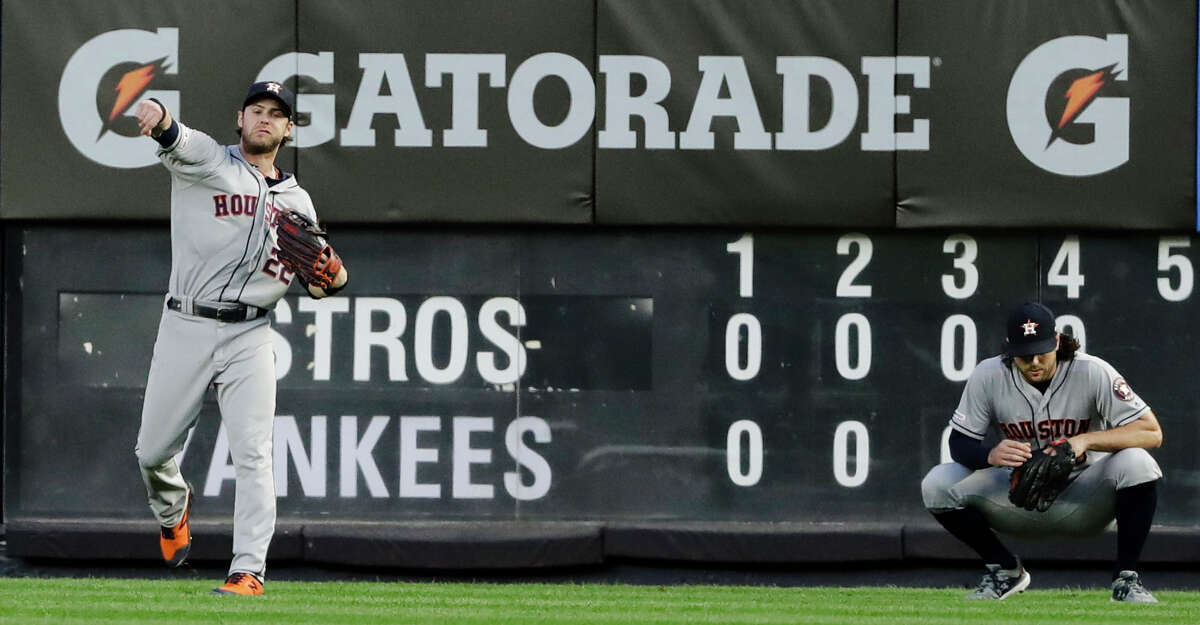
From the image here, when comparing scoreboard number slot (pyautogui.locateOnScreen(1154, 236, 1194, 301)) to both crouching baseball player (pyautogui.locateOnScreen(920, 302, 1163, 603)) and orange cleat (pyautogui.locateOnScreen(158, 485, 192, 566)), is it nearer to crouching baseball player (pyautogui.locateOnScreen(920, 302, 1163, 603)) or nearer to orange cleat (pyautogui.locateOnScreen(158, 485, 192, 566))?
crouching baseball player (pyautogui.locateOnScreen(920, 302, 1163, 603))

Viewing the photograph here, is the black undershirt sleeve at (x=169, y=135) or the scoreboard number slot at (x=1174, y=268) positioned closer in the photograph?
the black undershirt sleeve at (x=169, y=135)

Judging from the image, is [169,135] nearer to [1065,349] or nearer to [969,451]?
[969,451]

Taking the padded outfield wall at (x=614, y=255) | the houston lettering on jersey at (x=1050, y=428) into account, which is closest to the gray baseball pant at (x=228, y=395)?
the padded outfield wall at (x=614, y=255)

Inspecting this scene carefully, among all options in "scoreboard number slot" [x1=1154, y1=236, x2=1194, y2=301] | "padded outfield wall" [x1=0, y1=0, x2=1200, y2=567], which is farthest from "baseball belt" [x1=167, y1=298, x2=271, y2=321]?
"scoreboard number slot" [x1=1154, y1=236, x2=1194, y2=301]

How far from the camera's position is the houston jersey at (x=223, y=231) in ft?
21.7

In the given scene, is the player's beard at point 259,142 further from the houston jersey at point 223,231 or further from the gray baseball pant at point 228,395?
the gray baseball pant at point 228,395

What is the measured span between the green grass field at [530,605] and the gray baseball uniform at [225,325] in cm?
43

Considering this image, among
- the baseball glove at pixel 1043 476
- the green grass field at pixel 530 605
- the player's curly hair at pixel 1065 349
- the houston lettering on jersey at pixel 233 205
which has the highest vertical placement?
the houston lettering on jersey at pixel 233 205

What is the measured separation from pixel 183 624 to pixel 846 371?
13.0 feet

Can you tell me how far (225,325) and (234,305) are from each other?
0.25ft

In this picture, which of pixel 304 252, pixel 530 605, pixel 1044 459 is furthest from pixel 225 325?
pixel 1044 459

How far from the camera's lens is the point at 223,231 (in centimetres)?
664

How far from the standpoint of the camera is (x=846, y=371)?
8.96 meters

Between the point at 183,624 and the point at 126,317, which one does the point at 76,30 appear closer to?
the point at 126,317
